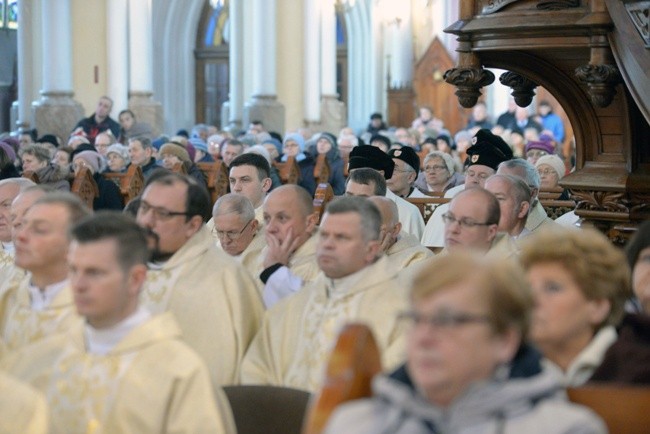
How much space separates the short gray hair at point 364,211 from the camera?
5.55 m

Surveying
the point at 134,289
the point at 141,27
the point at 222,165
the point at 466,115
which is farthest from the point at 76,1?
the point at 134,289

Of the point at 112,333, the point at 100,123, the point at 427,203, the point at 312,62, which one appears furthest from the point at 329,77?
the point at 112,333

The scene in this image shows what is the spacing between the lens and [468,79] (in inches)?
296

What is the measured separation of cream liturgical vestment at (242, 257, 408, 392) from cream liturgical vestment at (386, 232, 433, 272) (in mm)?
1775

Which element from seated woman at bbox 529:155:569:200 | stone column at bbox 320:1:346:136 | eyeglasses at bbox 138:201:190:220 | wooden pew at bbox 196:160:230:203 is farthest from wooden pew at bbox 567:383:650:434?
stone column at bbox 320:1:346:136

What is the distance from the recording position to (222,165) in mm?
14578

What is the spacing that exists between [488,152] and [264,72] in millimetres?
14141

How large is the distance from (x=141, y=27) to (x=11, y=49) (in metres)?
9.36

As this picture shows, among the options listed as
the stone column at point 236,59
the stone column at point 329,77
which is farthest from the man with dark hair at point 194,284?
the stone column at point 329,77

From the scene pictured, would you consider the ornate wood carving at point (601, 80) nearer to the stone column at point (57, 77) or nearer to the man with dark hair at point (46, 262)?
the man with dark hair at point (46, 262)

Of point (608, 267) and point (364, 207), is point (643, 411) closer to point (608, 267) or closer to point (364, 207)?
point (608, 267)

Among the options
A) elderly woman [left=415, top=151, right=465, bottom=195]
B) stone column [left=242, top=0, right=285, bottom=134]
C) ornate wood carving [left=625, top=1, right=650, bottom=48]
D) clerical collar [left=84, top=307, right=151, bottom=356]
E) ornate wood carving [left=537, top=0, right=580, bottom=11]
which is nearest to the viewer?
clerical collar [left=84, top=307, right=151, bottom=356]

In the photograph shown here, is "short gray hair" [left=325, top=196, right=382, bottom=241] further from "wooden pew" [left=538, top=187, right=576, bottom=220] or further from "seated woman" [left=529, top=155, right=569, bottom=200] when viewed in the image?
"seated woman" [left=529, top=155, right=569, bottom=200]

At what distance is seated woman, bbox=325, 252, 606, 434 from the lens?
3.12 meters
